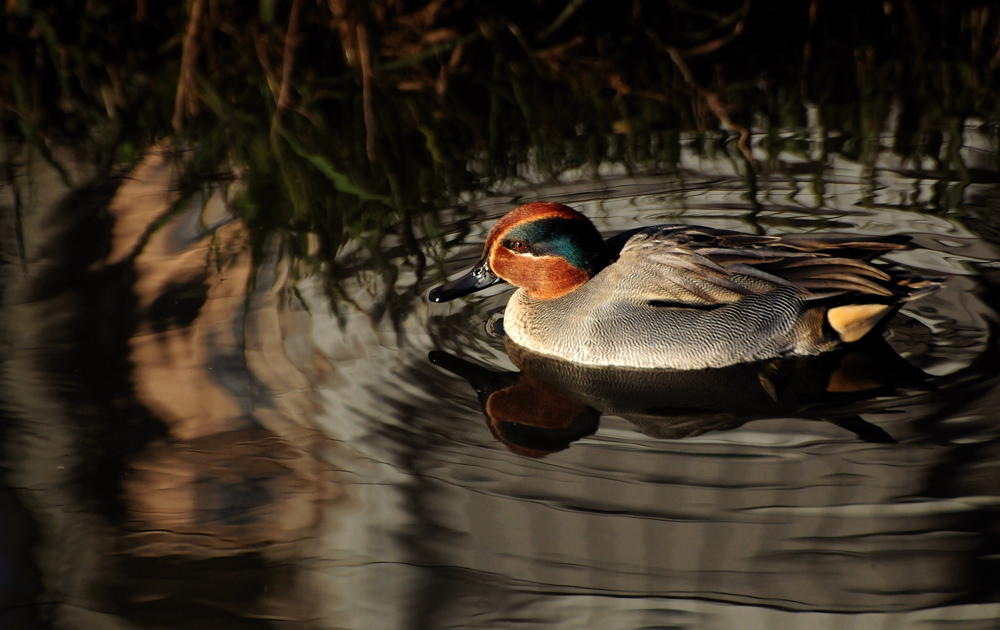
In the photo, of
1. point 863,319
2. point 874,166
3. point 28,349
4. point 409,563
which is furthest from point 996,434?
point 28,349

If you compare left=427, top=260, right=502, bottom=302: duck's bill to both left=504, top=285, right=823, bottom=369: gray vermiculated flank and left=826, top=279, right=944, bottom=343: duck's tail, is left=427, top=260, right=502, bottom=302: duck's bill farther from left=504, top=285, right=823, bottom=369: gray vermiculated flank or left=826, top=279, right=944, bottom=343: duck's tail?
left=826, top=279, right=944, bottom=343: duck's tail

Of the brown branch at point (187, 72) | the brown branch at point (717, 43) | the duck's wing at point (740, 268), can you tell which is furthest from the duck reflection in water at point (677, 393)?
the brown branch at point (717, 43)

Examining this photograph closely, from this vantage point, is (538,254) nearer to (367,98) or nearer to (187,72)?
(367,98)

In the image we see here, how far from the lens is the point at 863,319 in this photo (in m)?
4.58

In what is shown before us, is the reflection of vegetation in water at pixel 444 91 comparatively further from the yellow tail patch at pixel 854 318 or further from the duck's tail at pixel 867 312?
the yellow tail patch at pixel 854 318

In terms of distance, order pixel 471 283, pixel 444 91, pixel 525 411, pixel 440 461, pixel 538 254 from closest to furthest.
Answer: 1. pixel 440 461
2. pixel 525 411
3. pixel 538 254
4. pixel 471 283
5. pixel 444 91

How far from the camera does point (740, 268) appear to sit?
457 cm

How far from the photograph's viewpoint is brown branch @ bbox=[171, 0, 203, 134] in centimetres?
705

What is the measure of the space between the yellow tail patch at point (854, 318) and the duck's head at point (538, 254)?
1.10 meters

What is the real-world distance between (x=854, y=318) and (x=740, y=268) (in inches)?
21.9

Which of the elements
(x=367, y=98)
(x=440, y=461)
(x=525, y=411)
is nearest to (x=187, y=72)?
(x=367, y=98)

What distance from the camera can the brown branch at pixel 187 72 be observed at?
7047mm

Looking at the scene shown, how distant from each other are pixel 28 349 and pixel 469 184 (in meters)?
2.84

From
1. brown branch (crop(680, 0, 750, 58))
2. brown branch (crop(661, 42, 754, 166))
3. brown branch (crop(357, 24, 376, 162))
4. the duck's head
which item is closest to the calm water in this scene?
the duck's head
